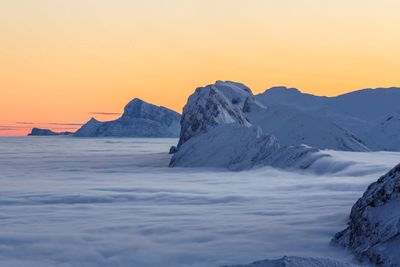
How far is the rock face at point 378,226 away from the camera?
272 inches

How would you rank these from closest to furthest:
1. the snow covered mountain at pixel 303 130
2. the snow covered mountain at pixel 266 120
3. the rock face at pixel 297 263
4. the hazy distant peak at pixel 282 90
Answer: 1. the rock face at pixel 297 263
2. the snow covered mountain at pixel 266 120
3. the snow covered mountain at pixel 303 130
4. the hazy distant peak at pixel 282 90

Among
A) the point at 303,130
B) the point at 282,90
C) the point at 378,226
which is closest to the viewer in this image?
the point at 378,226

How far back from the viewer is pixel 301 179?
71.9 feet

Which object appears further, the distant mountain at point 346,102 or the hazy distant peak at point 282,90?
the hazy distant peak at point 282,90

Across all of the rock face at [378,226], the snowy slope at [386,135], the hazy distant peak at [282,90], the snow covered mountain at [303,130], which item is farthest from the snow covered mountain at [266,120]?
the hazy distant peak at [282,90]

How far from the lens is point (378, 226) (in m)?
7.49

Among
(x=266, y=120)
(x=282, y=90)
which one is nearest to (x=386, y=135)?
(x=266, y=120)

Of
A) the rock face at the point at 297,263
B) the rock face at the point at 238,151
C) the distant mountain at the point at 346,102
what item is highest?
the distant mountain at the point at 346,102

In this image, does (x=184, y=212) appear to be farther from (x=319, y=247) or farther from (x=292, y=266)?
(x=292, y=266)

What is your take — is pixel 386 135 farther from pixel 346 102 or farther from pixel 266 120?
pixel 346 102

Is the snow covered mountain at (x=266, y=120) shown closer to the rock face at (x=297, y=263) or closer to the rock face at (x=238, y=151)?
the rock face at (x=238, y=151)

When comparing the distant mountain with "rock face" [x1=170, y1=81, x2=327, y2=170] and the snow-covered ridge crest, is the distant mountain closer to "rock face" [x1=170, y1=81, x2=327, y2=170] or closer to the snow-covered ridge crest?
the snow-covered ridge crest

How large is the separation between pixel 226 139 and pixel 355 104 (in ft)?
437

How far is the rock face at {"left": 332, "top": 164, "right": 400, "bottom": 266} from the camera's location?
690 centimetres
